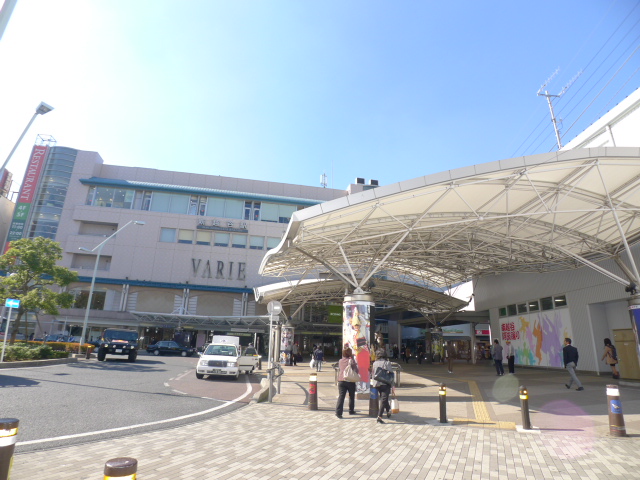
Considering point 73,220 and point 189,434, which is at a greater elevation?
point 73,220

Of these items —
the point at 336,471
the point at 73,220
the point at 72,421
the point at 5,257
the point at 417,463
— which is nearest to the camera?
the point at 336,471

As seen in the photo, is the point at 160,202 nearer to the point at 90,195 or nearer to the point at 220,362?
the point at 90,195

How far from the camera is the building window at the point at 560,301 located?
21.2 m

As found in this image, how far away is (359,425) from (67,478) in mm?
5326

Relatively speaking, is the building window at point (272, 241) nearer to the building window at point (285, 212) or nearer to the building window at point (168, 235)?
the building window at point (285, 212)

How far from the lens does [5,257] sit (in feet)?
68.2

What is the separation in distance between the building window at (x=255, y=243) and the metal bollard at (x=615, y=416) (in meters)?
44.1

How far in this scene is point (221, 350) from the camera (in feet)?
56.2

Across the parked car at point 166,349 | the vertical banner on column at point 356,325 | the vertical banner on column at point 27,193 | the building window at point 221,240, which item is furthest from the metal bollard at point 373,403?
the vertical banner on column at point 27,193

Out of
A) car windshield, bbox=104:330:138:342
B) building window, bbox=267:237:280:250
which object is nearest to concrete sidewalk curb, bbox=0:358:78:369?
car windshield, bbox=104:330:138:342

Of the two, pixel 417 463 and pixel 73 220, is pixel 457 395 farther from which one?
pixel 73 220

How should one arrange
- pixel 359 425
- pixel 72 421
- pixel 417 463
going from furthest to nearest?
1. pixel 359 425
2. pixel 72 421
3. pixel 417 463

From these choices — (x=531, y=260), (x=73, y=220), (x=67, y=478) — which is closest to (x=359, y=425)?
(x=67, y=478)

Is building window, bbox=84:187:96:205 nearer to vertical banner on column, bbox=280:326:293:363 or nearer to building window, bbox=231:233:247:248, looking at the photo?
building window, bbox=231:233:247:248
